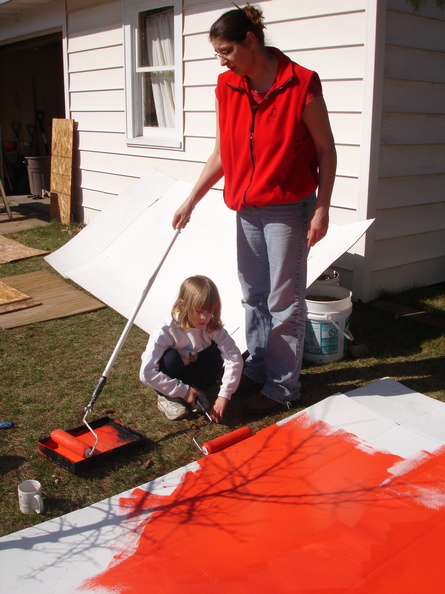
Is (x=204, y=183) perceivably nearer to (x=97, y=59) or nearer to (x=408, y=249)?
(x=408, y=249)

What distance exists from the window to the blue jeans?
327 centimetres

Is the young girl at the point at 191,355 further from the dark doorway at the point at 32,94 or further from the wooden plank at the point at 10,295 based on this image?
the dark doorway at the point at 32,94

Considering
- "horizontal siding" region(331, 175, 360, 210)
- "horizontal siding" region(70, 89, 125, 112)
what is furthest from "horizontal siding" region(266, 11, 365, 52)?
"horizontal siding" region(70, 89, 125, 112)

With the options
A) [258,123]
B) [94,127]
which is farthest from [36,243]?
[258,123]

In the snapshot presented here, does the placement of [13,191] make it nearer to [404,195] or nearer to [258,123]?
[404,195]

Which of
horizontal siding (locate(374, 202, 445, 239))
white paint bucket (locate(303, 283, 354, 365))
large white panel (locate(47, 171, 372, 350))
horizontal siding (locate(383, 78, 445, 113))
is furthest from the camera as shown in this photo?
horizontal siding (locate(374, 202, 445, 239))

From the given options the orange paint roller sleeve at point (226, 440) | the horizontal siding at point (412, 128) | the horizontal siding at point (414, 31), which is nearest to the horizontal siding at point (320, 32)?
the horizontal siding at point (414, 31)

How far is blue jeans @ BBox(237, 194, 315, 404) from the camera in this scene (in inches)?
115

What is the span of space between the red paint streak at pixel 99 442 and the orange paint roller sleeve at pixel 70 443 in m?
0.02

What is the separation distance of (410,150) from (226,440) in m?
2.88

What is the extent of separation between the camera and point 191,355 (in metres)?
3.14

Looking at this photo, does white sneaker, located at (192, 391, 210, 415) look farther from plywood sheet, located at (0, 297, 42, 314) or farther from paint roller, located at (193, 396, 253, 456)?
plywood sheet, located at (0, 297, 42, 314)

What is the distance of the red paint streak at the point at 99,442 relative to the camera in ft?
8.82

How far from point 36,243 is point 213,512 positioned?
5.29m
